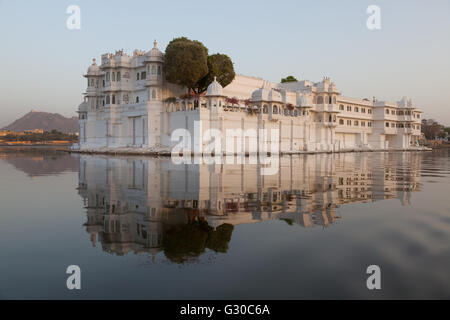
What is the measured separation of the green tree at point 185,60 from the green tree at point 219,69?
502cm

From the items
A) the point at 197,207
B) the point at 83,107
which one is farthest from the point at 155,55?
the point at 197,207

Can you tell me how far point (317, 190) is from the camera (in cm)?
1351

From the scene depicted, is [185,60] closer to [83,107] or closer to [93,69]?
[93,69]

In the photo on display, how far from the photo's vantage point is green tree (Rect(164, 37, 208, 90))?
4544 centimetres

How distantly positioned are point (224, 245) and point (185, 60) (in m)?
41.5

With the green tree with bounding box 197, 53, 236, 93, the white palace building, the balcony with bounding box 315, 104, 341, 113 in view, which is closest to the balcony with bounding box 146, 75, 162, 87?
the white palace building

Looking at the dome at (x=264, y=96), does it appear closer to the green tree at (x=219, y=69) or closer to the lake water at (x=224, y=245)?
the green tree at (x=219, y=69)

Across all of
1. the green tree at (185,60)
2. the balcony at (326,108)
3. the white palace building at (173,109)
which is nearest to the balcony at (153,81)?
the white palace building at (173,109)

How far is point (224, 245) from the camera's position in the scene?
627cm

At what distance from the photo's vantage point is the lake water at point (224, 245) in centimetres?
445

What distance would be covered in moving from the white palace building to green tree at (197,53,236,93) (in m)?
2.98

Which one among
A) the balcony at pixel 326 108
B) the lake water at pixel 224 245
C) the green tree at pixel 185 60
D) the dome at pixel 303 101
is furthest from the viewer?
the balcony at pixel 326 108

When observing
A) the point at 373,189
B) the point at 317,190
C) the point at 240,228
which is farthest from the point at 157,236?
the point at 373,189
